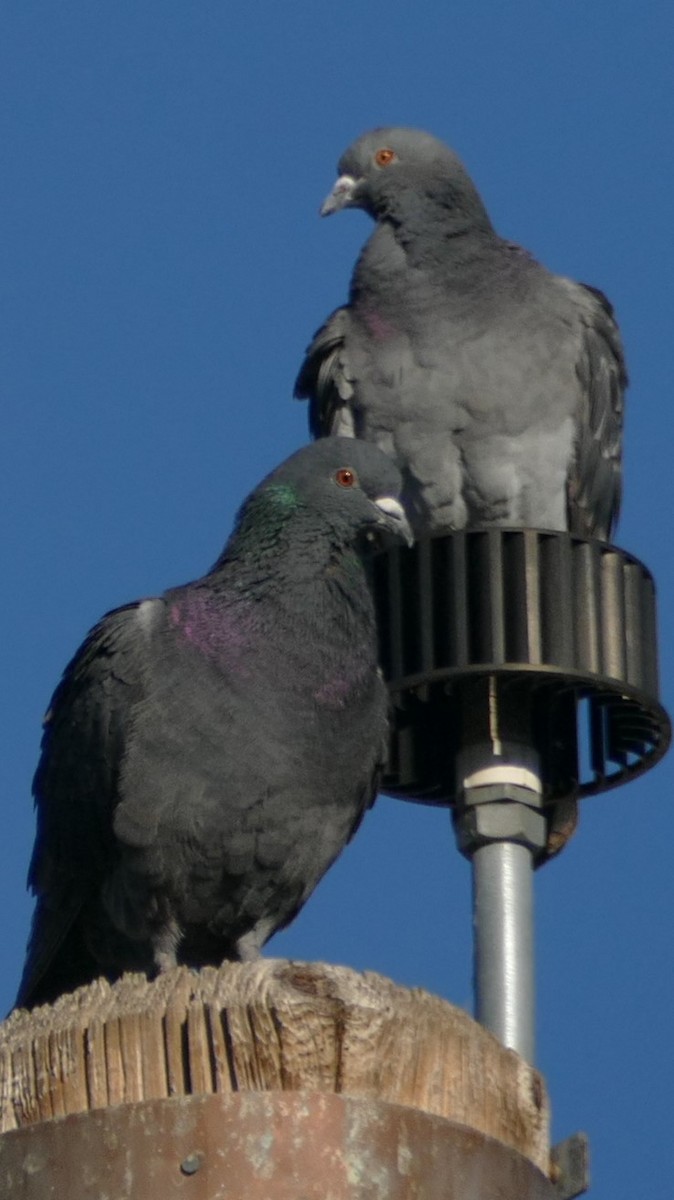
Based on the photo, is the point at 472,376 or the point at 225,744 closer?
the point at 225,744

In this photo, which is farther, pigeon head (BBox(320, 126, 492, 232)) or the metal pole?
pigeon head (BBox(320, 126, 492, 232))

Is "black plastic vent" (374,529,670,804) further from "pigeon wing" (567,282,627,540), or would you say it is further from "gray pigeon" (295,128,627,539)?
"pigeon wing" (567,282,627,540)

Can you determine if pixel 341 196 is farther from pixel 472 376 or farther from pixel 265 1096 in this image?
pixel 265 1096

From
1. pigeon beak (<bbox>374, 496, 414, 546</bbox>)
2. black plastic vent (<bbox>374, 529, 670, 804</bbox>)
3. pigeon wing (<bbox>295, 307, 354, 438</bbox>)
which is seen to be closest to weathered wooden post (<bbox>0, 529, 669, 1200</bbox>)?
pigeon beak (<bbox>374, 496, 414, 546</bbox>)

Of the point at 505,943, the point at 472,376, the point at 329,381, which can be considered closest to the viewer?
the point at 505,943

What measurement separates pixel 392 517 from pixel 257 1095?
14.3 ft

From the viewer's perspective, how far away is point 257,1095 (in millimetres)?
5449

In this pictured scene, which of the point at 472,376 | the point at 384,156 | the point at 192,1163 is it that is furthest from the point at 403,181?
the point at 192,1163

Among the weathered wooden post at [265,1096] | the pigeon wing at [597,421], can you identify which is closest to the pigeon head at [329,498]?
the pigeon wing at [597,421]

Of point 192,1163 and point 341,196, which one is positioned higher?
point 341,196

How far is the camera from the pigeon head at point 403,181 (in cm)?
1394

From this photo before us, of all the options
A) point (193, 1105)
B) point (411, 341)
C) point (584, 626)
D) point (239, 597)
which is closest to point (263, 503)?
point (239, 597)

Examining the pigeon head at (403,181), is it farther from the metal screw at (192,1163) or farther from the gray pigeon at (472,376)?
the metal screw at (192,1163)

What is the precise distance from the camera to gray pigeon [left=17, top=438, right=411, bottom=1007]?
29.3ft
